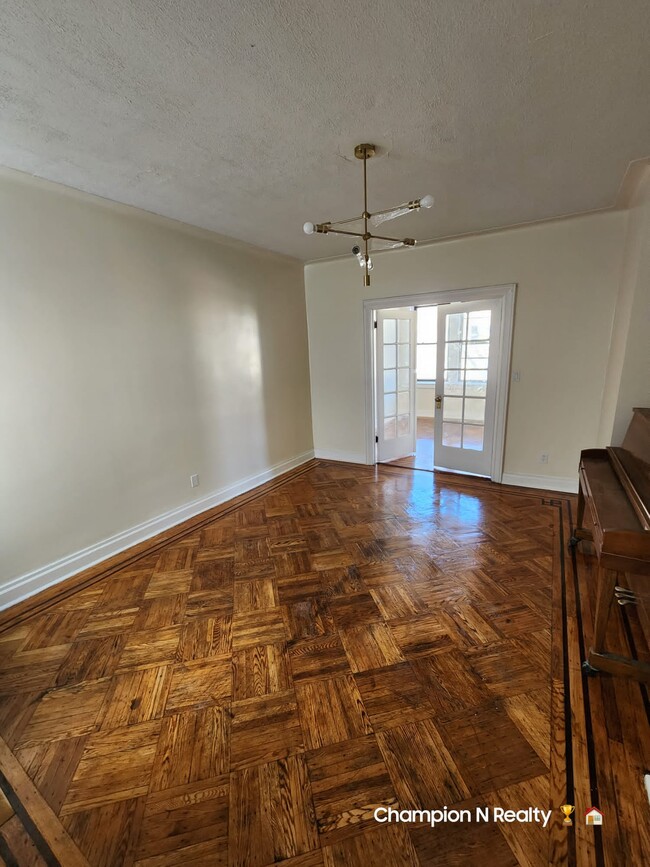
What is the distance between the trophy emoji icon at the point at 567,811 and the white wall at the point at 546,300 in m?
2.89

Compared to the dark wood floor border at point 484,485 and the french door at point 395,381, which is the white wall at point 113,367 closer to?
the french door at point 395,381

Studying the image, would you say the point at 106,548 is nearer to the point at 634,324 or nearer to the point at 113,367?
the point at 113,367

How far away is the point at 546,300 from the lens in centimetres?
326

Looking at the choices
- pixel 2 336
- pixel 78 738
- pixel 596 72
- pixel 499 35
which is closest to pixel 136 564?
pixel 78 738

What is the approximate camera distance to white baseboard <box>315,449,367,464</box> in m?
4.67

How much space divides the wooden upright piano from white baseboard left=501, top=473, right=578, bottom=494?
1241 mm

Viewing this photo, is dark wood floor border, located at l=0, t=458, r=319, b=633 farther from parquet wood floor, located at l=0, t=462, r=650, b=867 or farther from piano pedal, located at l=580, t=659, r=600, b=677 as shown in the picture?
piano pedal, located at l=580, t=659, r=600, b=677

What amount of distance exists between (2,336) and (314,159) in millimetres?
2050

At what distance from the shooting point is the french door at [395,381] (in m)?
4.34

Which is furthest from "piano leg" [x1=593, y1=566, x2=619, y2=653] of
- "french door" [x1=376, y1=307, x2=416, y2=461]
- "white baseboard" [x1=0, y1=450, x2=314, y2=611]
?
"french door" [x1=376, y1=307, x2=416, y2=461]

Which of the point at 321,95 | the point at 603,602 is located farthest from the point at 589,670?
the point at 321,95

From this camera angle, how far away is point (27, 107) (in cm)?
155

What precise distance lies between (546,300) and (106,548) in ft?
13.8

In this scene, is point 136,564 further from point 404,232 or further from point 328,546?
point 404,232
